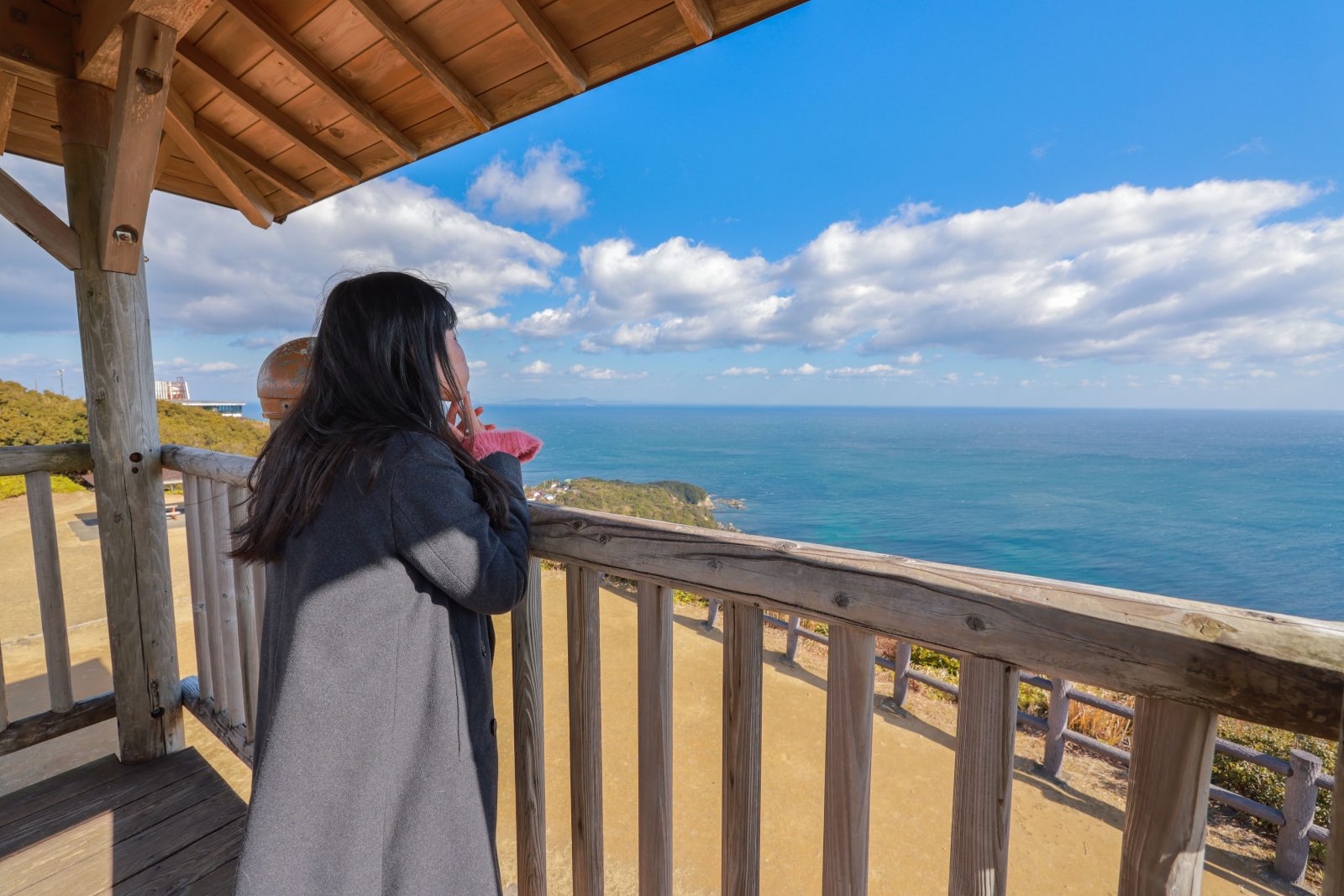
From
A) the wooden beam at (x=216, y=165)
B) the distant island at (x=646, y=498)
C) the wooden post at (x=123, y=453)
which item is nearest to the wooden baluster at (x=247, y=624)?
the wooden post at (x=123, y=453)

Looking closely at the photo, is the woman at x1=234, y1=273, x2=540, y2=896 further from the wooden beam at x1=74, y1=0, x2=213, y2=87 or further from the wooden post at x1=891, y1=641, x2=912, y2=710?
the wooden post at x1=891, y1=641, x2=912, y2=710

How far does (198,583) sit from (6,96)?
1569 millimetres

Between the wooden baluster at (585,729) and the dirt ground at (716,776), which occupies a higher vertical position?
the wooden baluster at (585,729)

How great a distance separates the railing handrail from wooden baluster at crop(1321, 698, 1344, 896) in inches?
1.9

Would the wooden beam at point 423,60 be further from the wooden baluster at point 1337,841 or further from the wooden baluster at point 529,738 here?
the wooden baluster at point 1337,841

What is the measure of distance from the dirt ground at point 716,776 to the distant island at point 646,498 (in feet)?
44.1

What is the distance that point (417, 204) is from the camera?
3020cm

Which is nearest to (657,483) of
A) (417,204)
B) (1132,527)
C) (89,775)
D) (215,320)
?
(417,204)

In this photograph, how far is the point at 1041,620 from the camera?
22.9 inches

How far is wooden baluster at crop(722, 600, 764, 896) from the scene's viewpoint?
2.84ft

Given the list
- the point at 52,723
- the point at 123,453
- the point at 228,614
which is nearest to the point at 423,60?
the point at 123,453

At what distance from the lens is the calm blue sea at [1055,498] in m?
37.2

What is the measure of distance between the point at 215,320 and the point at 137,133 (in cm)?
1502

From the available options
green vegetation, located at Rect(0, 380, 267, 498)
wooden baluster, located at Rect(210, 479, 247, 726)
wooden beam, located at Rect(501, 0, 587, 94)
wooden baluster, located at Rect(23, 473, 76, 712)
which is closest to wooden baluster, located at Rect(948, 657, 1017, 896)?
wooden beam, located at Rect(501, 0, 587, 94)
